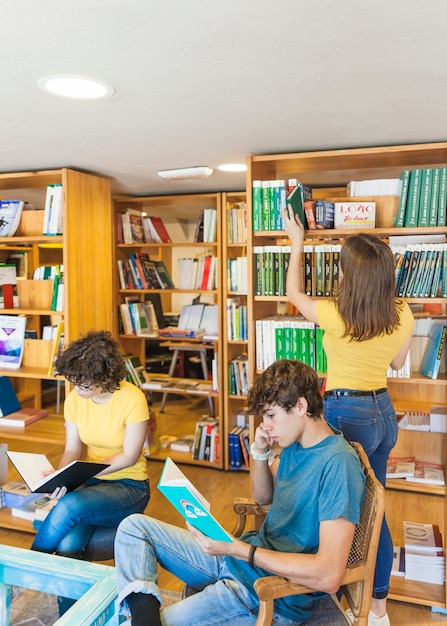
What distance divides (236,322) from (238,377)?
412mm

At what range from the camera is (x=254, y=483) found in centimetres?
190

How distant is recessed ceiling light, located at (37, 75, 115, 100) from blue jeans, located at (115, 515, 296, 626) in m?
1.41

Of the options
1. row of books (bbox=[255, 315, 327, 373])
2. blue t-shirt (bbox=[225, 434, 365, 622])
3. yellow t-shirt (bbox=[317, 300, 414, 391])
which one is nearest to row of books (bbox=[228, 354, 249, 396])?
row of books (bbox=[255, 315, 327, 373])

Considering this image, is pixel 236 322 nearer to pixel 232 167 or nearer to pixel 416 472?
pixel 232 167

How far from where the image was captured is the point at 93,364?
228 centimetres

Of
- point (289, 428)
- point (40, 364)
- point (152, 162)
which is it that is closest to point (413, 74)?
point (289, 428)

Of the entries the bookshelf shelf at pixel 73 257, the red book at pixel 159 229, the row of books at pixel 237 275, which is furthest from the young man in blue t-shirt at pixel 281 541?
the red book at pixel 159 229

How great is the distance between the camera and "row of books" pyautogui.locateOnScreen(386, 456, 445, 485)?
2.56 m

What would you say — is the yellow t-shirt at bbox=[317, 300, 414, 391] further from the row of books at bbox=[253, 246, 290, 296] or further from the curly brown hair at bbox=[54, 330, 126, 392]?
the curly brown hair at bbox=[54, 330, 126, 392]

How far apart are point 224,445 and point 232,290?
46.2 inches

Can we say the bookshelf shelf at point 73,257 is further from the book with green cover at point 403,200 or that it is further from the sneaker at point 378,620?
the sneaker at point 378,620

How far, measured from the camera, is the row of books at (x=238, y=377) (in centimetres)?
404

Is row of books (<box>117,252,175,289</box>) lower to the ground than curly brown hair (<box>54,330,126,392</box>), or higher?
higher

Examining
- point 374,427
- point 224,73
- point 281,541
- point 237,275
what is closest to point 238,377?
point 237,275
